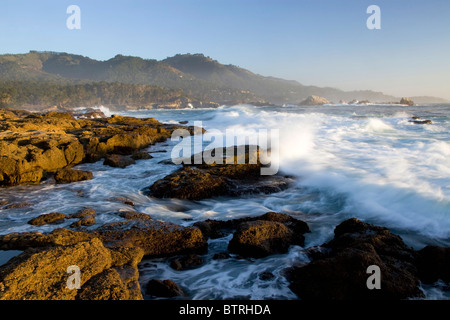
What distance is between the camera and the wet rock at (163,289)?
3.29 metres

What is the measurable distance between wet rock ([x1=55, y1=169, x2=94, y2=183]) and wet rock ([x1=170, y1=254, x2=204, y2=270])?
534cm

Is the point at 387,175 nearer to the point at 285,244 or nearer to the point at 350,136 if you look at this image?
the point at 285,244

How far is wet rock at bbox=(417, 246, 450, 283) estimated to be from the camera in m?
3.59

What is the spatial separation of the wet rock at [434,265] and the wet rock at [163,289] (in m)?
3.03

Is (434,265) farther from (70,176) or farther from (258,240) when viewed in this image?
(70,176)

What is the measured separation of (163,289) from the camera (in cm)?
330

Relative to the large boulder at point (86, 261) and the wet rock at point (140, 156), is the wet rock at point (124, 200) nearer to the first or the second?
the large boulder at point (86, 261)

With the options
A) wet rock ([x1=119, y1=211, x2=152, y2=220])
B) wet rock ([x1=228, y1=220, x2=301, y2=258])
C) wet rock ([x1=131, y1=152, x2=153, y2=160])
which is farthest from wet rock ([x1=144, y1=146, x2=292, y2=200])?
wet rock ([x1=131, y1=152, x2=153, y2=160])

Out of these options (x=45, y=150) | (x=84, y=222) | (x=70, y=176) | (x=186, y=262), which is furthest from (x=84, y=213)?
(x=45, y=150)

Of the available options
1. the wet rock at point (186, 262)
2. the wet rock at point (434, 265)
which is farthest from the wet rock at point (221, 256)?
the wet rock at point (434, 265)

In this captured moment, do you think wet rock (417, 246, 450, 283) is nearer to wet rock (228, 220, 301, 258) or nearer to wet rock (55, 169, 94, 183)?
wet rock (228, 220, 301, 258)

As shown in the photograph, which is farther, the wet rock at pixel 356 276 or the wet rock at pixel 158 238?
the wet rock at pixel 158 238

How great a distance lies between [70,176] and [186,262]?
5603mm
